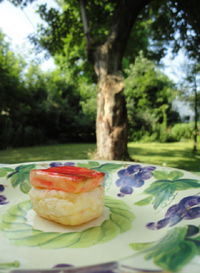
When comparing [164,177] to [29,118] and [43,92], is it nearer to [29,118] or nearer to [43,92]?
[29,118]

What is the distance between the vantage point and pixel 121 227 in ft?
2.31

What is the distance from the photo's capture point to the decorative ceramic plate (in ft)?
1.30

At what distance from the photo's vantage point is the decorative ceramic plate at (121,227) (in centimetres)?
39

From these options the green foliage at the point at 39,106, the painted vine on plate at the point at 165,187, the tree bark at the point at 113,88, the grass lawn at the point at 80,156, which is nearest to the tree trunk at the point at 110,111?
the tree bark at the point at 113,88

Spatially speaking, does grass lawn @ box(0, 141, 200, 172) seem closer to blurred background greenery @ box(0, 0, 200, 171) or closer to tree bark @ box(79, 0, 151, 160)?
blurred background greenery @ box(0, 0, 200, 171)

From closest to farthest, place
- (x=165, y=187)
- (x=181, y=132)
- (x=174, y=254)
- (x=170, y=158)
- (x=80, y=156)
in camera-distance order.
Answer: (x=174, y=254) < (x=165, y=187) < (x=80, y=156) < (x=170, y=158) < (x=181, y=132)

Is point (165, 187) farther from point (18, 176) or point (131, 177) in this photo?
point (18, 176)

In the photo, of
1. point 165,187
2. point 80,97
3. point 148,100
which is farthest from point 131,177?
point 148,100

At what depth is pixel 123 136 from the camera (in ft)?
9.45

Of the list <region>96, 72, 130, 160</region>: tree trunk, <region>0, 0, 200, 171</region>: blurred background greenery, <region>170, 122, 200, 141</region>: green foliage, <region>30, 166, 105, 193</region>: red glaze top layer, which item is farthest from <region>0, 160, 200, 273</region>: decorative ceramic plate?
<region>170, 122, 200, 141</region>: green foliage

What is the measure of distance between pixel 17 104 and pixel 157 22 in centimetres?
527

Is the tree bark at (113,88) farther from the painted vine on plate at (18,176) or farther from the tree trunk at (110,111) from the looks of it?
the painted vine on plate at (18,176)

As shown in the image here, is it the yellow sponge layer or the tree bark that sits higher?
the tree bark

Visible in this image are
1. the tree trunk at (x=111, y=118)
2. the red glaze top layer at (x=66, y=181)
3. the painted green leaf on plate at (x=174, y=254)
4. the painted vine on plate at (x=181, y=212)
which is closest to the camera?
the painted green leaf on plate at (x=174, y=254)
